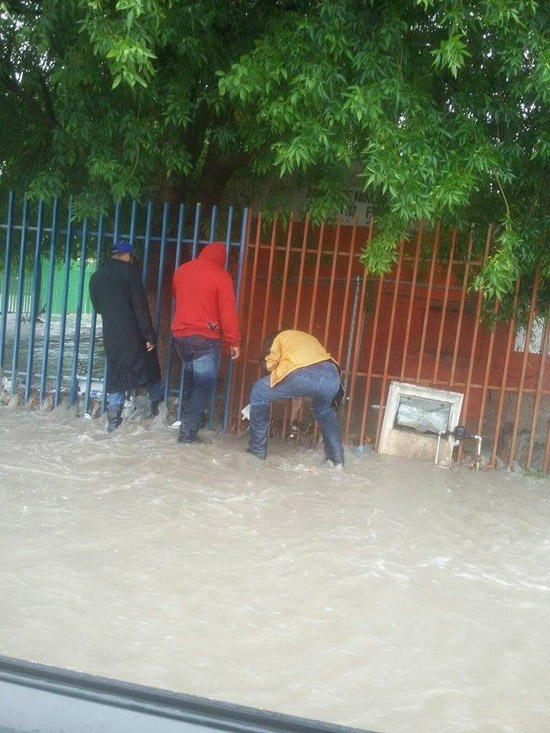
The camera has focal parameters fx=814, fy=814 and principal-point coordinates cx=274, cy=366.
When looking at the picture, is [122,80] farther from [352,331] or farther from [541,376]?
[541,376]

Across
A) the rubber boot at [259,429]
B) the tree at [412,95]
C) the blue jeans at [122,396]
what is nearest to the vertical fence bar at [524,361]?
the tree at [412,95]

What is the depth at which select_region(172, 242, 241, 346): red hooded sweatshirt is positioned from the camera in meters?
6.93

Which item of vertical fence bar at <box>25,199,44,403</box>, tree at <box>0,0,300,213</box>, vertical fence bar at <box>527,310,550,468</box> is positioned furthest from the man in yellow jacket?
vertical fence bar at <box>25,199,44,403</box>

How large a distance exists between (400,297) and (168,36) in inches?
147

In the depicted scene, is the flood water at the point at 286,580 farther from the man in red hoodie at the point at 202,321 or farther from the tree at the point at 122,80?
the tree at the point at 122,80

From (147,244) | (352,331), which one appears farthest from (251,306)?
(147,244)

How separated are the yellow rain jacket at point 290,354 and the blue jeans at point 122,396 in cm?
150

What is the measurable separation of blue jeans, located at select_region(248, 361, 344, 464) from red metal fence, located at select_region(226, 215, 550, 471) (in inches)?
27.9

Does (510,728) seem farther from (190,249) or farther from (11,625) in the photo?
(190,249)

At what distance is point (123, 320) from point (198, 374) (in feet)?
2.88

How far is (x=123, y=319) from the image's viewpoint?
24.0 ft

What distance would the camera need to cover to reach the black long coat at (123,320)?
7.27 metres

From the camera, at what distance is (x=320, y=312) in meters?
8.48

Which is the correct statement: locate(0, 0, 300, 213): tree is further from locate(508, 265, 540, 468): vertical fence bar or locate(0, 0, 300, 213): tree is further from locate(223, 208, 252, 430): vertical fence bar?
locate(508, 265, 540, 468): vertical fence bar
